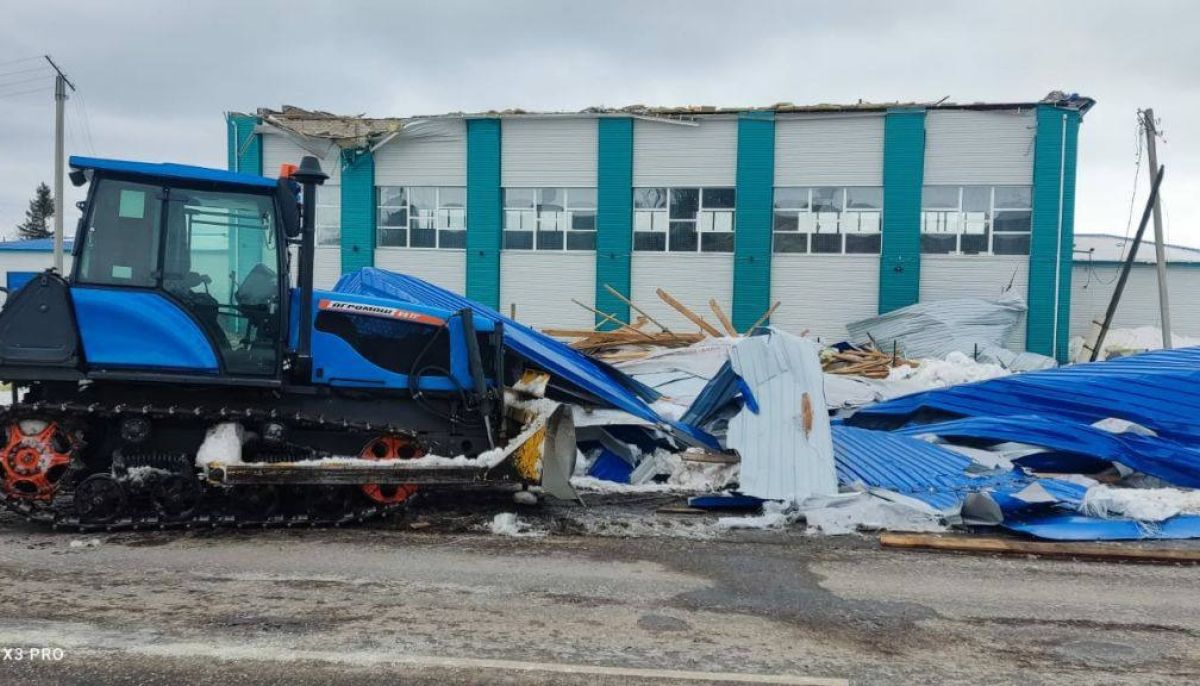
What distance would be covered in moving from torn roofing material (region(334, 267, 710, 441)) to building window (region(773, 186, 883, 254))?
14865 mm

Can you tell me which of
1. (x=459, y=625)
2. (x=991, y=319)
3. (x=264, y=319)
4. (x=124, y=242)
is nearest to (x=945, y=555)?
(x=459, y=625)

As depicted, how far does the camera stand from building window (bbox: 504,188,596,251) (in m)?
25.1

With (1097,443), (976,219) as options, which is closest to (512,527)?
(1097,443)

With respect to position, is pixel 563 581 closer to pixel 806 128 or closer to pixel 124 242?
pixel 124 242

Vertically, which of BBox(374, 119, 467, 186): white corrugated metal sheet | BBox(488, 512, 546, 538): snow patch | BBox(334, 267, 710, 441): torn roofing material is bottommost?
BBox(488, 512, 546, 538): snow patch

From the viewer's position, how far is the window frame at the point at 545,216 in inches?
986

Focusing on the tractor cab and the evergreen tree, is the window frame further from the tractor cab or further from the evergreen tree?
the evergreen tree

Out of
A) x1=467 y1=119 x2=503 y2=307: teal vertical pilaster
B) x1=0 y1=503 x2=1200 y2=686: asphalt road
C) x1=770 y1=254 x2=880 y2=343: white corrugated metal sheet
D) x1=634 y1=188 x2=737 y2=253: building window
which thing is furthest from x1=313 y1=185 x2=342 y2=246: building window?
x1=0 y1=503 x2=1200 y2=686: asphalt road

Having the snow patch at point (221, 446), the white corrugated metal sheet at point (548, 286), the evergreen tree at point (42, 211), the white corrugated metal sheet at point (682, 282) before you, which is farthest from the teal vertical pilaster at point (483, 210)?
the evergreen tree at point (42, 211)

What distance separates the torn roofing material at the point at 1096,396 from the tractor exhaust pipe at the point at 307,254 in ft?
26.0

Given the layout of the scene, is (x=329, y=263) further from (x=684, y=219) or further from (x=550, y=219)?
(x=684, y=219)

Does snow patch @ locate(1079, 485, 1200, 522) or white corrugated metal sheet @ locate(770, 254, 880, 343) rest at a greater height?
white corrugated metal sheet @ locate(770, 254, 880, 343)

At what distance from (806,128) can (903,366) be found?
9.17 meters

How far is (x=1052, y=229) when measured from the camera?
22734mm
